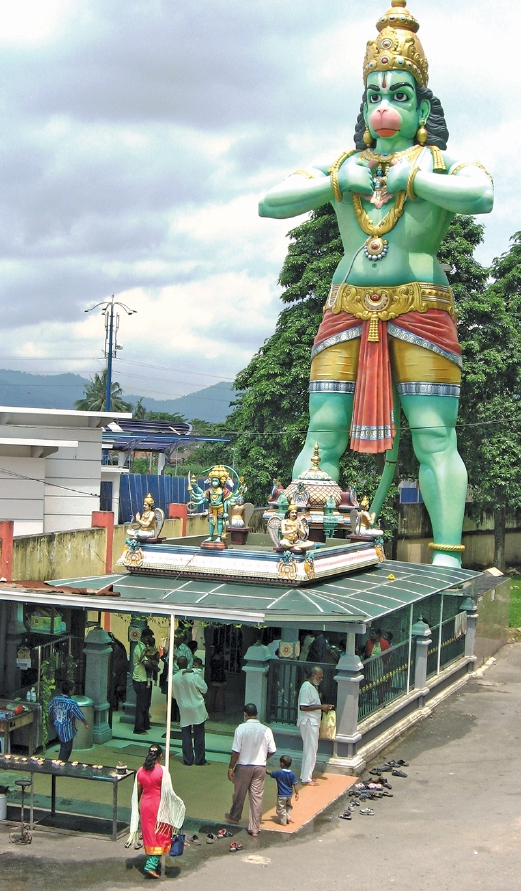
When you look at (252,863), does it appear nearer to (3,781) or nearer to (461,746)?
(3,781)

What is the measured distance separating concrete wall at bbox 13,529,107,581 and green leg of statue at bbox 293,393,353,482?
4.46m

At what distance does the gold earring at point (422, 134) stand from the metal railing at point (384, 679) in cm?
952

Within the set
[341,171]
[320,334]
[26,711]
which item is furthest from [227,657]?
[341,171]

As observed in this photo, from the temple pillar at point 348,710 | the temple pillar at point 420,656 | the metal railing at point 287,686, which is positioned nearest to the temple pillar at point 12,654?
the metal railing at point 287,686

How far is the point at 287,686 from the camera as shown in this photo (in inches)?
550

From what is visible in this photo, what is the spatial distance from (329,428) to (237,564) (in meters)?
7.03

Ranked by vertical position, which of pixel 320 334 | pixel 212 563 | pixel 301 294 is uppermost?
pixel 301 294

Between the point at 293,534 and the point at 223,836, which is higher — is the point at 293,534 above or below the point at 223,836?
above

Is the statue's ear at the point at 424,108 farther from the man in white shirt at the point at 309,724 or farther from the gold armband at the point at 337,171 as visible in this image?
the man in white shirt at the point at 309,724

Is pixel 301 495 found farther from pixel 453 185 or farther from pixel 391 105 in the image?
pixel 391 105

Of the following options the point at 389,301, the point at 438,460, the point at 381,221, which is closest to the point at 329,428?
the point at 438,460

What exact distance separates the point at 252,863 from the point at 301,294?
23.5 m

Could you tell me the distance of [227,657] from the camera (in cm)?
1791

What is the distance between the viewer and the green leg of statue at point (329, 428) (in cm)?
2128
